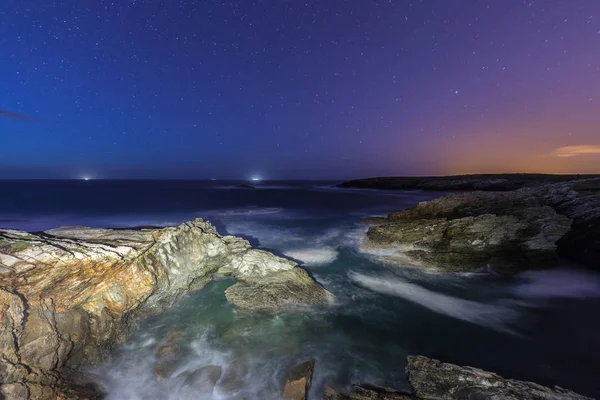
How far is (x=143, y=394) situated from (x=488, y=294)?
11664 mm

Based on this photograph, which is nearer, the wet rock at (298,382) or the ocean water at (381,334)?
the wet rock at (298,382)


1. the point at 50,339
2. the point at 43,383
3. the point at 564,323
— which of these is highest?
the point at 50,339

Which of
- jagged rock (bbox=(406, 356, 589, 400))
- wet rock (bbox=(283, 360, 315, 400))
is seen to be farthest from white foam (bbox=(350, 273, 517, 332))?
wet rock (bbox=(283, 360, 315, 400))

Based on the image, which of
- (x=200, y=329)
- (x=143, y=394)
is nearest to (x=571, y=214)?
(x=200, y=329)

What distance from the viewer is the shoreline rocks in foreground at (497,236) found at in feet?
43.1

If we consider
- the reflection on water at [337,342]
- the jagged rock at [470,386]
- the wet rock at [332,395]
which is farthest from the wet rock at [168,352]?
the jagged rock at [470,386]

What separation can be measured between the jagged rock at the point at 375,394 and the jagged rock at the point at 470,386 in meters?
0.35

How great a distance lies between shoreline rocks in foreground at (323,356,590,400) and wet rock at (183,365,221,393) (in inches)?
99.7

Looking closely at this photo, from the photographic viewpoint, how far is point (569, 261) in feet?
43.8

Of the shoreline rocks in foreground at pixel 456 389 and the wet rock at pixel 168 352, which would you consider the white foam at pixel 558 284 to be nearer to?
the shoreline rocks in foreground at pixel 456 389

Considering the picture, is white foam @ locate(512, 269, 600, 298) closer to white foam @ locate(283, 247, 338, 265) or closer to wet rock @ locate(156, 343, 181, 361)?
white foam @ locate(283, 247, 338, 265)

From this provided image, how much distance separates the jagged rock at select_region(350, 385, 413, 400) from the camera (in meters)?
5.25

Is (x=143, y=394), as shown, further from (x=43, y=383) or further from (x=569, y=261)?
(x=569, y=261)

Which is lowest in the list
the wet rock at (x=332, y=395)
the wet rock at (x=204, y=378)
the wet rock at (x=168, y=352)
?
the wet rock at (x=332, y=395)
